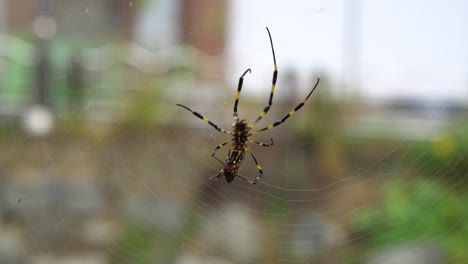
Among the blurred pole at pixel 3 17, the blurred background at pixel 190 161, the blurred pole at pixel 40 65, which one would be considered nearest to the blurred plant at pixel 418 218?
the blurred background at pixel 190 161

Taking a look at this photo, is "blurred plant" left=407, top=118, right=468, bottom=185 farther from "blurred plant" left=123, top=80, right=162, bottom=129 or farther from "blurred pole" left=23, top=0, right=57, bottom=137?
"blurred pole" left=23, top=0, right=57, bottom=137

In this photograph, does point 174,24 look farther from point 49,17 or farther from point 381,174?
point 381,174

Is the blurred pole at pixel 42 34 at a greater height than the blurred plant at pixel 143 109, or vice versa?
the blurred pole at pixel 42 34

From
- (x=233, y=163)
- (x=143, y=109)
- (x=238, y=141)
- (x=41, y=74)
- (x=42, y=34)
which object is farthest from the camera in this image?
(x=42, y=34)

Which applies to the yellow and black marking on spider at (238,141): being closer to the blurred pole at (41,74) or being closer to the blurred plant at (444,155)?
the blurred plant at (444,155)

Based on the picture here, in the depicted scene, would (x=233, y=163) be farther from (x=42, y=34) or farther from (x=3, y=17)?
(x=3, y=17)

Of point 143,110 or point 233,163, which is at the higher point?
point 233,163

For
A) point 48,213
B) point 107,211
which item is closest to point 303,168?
point 107,211

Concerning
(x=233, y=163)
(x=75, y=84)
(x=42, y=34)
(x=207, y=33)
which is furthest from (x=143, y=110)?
(x=233, y=163)
